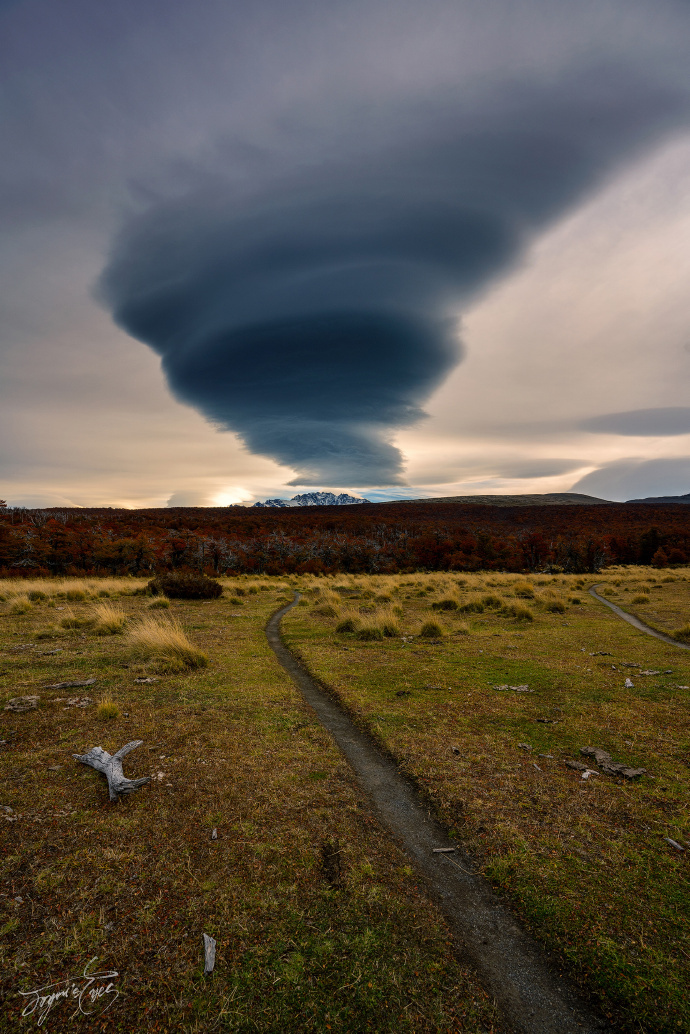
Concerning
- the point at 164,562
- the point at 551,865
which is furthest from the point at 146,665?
the point at 164,562

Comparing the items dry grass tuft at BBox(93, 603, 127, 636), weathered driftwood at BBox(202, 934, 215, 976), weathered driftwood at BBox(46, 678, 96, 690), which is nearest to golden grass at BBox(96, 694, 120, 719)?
weathered driftwood at BBox(46, 678, 96, 690)

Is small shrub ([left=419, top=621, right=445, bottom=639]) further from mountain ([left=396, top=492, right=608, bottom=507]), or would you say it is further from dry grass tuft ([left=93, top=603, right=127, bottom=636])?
mountain ([left=396, top=492, right=608, bottom=507])

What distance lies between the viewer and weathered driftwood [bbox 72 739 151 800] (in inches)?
207

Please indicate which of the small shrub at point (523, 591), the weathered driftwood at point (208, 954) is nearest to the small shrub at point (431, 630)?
the small shrub at point (523, 591)

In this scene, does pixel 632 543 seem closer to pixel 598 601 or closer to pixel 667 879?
pixel 598 601

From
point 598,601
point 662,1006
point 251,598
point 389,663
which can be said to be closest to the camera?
point 662,1006

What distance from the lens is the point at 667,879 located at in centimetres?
417

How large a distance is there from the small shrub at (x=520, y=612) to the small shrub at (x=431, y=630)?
4.71m

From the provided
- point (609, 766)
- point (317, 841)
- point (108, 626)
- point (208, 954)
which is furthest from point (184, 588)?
point (208, 954)

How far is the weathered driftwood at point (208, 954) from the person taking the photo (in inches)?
128

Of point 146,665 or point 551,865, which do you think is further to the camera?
point 146,665

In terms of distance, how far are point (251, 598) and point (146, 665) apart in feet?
49.4

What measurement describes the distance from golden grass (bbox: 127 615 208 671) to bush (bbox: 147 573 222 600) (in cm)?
1167

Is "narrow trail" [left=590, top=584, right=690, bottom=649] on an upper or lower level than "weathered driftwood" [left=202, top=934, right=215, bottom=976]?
lower
